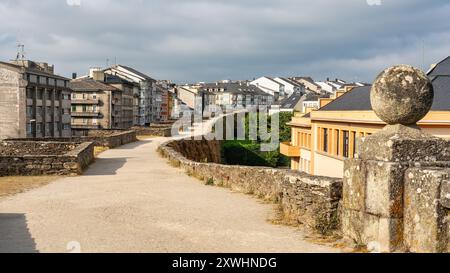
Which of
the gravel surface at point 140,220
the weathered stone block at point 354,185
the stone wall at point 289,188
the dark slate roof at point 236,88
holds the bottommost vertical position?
the gravel surface at point 140,220

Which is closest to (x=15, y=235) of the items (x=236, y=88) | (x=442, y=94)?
(x=442, y=94)

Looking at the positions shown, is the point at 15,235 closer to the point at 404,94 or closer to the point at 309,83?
the point at 404,94

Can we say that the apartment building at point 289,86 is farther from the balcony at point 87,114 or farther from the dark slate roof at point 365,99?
the dark slate roof at point 365,99

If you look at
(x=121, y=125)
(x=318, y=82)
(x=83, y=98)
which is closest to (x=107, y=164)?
(x=83, y=98)

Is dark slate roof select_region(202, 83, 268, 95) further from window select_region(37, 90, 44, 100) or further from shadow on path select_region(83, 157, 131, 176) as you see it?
shadow on path select_region(83, 157, 131, 176)

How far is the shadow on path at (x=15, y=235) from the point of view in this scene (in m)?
7.10

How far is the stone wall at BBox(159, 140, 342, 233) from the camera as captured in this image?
789 cm

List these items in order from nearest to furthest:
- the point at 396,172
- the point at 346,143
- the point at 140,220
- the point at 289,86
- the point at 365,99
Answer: the point at 396,172
the point at 140,220
the point at 346,143
the point at 365,99
the point at 289,86

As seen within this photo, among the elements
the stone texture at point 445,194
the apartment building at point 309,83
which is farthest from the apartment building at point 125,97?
the stone texture at point 445,194

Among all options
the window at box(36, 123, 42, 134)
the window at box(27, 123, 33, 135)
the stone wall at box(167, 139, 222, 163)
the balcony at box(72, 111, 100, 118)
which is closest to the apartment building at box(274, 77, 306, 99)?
the balcony at box(72, 111, 100, 118)

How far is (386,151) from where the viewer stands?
6.78m

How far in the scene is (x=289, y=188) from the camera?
9234 mm

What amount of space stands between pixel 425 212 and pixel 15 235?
6.39 m

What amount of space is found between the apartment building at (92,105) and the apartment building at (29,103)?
13628 mm
